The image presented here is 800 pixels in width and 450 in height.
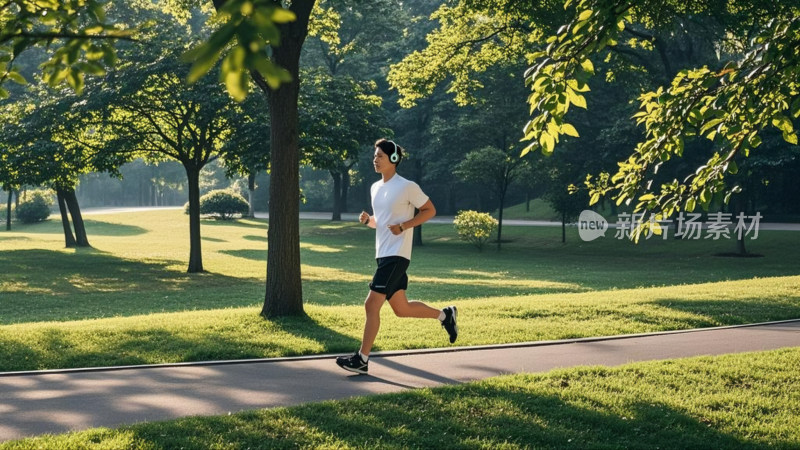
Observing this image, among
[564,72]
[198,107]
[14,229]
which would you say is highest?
[198,107]

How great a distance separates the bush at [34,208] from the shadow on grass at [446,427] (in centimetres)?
5582

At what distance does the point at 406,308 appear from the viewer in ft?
26.2

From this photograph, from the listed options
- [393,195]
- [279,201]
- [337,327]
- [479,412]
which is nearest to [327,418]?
[479,412]

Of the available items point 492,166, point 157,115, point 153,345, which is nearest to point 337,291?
point 157,115

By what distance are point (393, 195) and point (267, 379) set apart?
212cm

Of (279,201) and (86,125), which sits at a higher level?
(86,125)

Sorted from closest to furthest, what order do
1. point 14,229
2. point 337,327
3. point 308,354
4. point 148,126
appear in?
point 308,354
point 337,327
point 148,126
point 14,229

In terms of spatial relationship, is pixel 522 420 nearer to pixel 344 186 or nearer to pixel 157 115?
pixel 157 115

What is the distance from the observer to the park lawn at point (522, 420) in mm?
5363

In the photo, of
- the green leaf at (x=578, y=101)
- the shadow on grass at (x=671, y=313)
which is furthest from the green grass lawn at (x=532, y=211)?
the green leaf at (x=578, y=101)

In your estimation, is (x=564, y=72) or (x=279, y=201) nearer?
(x=564, y=72)

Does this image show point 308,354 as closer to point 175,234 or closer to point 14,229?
point 175,234

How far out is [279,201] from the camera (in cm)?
1177

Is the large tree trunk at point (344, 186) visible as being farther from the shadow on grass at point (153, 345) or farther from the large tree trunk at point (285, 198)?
the shadow on grass at point (153, 345)
